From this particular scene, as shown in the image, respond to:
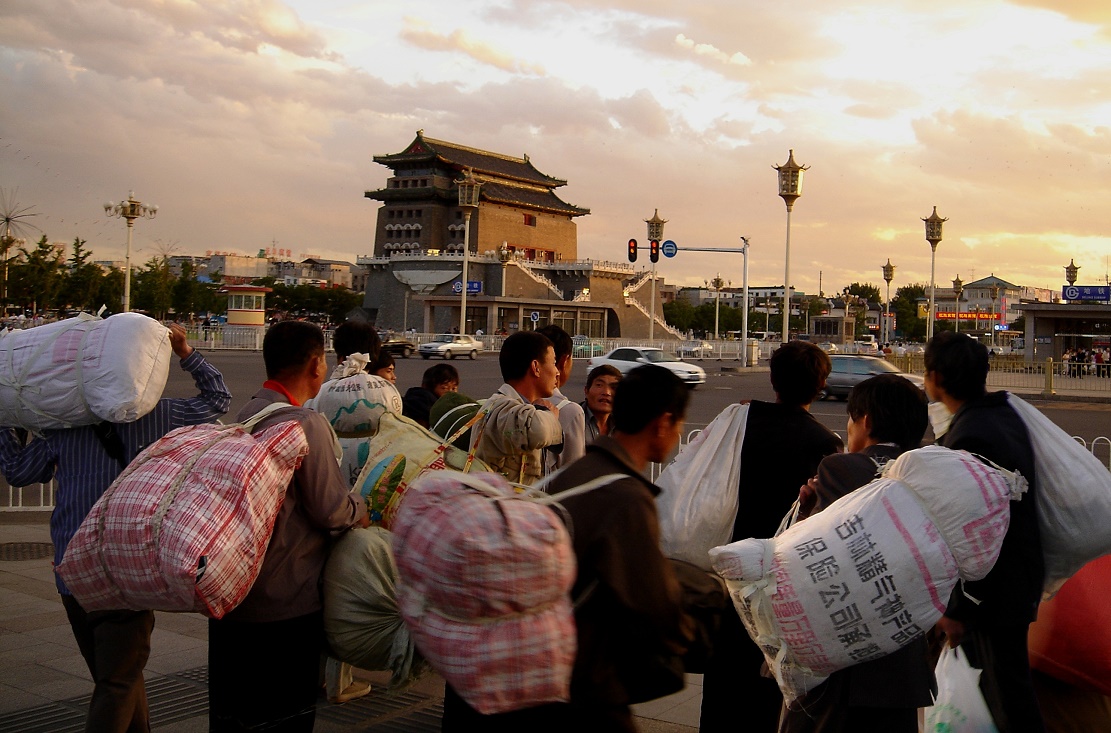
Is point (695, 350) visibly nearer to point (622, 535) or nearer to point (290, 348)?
point (290, 348)

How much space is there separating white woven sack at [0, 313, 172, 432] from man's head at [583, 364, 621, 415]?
244 centimetres

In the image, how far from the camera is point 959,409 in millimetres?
3475

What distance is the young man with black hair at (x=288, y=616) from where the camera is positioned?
124 inches

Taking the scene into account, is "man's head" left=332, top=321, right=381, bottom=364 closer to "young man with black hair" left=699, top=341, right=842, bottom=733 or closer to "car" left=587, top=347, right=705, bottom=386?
"young man with black hair" left=699, top=341, right=842, bottom=733

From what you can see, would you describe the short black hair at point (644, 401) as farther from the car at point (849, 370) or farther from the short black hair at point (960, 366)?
the car at point (849, 370)

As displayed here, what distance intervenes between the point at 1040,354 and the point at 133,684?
137 ft

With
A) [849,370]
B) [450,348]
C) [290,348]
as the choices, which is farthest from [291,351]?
[450,348]

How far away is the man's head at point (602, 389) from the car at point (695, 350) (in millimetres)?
49133

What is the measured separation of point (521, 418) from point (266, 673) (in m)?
1.34

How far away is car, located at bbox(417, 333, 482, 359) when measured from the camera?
140 feet

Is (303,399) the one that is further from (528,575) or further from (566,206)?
(566,206)

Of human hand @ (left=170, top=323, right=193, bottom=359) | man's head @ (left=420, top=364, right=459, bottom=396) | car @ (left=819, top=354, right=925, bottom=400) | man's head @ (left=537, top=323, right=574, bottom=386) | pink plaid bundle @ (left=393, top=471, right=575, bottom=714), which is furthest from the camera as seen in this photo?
car @ (left=819, top=354, right=925, bottom=400)

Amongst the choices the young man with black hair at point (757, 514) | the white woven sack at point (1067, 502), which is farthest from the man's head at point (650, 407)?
the white woven sack at point (1067, 502)

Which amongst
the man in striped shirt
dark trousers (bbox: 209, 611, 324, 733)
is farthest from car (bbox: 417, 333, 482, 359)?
dark trousers (bbox: 209, 611, 324, 733)
